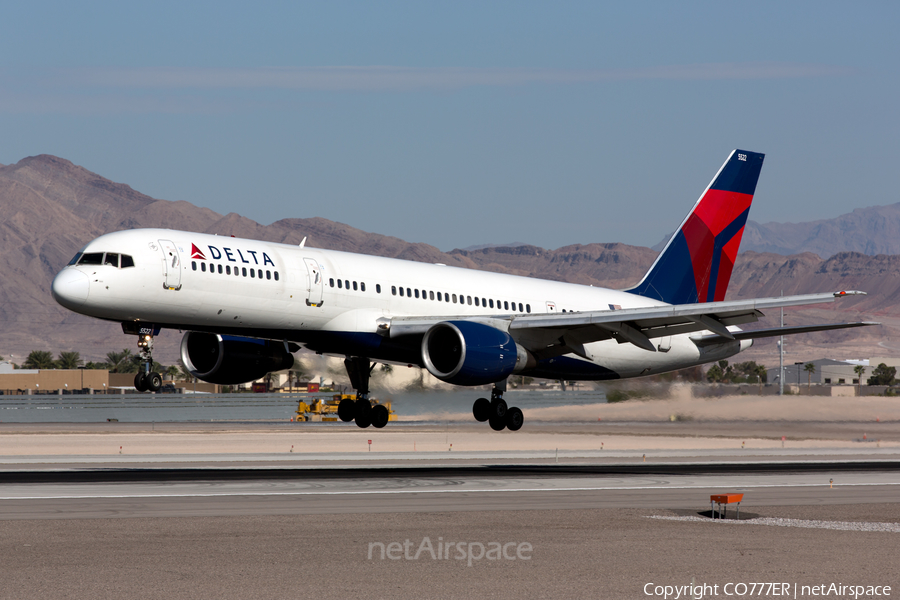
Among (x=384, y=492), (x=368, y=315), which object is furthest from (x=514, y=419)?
(x=384, y=492)

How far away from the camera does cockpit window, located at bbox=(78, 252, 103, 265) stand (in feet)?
107

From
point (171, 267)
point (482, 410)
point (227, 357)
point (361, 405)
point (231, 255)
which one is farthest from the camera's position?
point (361, 405)

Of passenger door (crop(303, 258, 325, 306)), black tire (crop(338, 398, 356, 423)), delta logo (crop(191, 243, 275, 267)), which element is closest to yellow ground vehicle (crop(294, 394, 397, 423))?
black tire (crop(338, 398, 356, 423))

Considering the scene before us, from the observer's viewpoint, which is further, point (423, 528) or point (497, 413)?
point (497, 413)

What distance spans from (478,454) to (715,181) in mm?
16890

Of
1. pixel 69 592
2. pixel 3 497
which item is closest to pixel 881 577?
pixel 69 592

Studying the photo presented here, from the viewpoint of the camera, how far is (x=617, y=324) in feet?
131

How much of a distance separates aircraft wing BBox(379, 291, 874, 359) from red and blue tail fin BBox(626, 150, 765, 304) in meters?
7.47

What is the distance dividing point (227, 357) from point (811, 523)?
23.3 metres

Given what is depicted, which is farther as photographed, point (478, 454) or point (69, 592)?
point (478, 454)

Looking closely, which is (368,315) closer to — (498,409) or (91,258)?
(498,409)

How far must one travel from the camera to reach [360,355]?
3928cm

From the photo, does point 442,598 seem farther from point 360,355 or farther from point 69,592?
point 360,355

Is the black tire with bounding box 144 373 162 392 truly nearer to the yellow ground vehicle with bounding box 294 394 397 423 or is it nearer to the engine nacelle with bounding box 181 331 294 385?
the engine nacelle with bounding box 181 331 294 385
